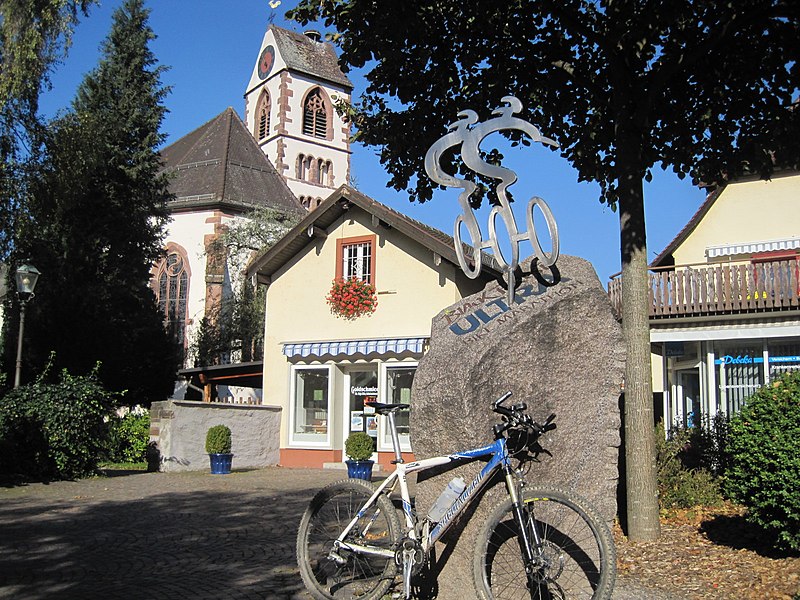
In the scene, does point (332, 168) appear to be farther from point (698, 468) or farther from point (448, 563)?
point (448, 563)

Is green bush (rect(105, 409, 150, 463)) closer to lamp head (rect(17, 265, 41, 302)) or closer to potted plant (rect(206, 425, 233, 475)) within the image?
potted plant (rect(206, 425, 233, 475))

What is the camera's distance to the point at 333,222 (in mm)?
20438

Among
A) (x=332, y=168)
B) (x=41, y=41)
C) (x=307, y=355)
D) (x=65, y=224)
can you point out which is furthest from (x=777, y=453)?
(x=332, y=168)

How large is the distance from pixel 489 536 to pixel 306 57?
60184mm

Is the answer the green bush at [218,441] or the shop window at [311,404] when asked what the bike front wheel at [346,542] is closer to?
the green bush at [218,441]

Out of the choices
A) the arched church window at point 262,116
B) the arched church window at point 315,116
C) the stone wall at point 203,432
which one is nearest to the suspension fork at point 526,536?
the stone wall at point 203,432

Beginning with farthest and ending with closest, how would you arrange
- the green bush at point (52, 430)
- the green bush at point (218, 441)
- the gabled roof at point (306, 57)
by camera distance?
the gabled roof at point (306, 57) → the green bush at point (218, 441) → the green bush at point (52, 430)

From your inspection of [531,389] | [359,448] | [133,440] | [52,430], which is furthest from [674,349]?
[531,389]

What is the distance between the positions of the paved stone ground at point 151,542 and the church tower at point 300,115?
4381 centimetres

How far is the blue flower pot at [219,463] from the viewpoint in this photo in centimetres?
1648

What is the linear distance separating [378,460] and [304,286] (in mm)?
4826

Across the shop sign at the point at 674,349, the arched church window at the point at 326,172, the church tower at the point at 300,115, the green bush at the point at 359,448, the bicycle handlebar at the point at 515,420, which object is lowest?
the green bush at the point at 359,448

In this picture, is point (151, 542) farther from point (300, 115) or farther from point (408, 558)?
point (300, 115)

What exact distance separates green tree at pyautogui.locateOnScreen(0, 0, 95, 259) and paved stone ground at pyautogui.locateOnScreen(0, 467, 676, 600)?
22.3 feet
